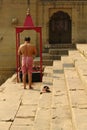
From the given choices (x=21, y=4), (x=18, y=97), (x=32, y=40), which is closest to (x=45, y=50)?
(x=32, y=40)

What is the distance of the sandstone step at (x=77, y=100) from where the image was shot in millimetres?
5699

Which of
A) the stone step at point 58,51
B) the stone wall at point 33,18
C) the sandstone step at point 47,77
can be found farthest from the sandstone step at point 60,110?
the stone wall at point 33,18

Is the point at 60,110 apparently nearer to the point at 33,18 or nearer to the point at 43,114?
the point at 43,114

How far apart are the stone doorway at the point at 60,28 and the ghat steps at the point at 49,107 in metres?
7.68

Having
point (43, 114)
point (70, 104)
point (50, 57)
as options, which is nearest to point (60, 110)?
point (70, 104)

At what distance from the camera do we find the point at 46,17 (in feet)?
60.8

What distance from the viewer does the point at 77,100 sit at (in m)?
7.25

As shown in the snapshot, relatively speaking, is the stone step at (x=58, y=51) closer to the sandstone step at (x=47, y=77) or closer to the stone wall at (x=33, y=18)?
the stone wall at (x=33, y=18)

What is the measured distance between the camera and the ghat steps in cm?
658

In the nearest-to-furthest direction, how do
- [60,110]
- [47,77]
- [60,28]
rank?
[60,110], [47,77], [60,28]

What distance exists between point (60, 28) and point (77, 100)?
12055mm

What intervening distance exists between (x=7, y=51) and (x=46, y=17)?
8.41 ft

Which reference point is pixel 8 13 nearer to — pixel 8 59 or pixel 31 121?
pixel 8 59

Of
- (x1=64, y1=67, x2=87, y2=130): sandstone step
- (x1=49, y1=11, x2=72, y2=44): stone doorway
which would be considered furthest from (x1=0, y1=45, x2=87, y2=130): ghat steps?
(x1=49, y1=11, x2=72, y2=44): stone doorway
